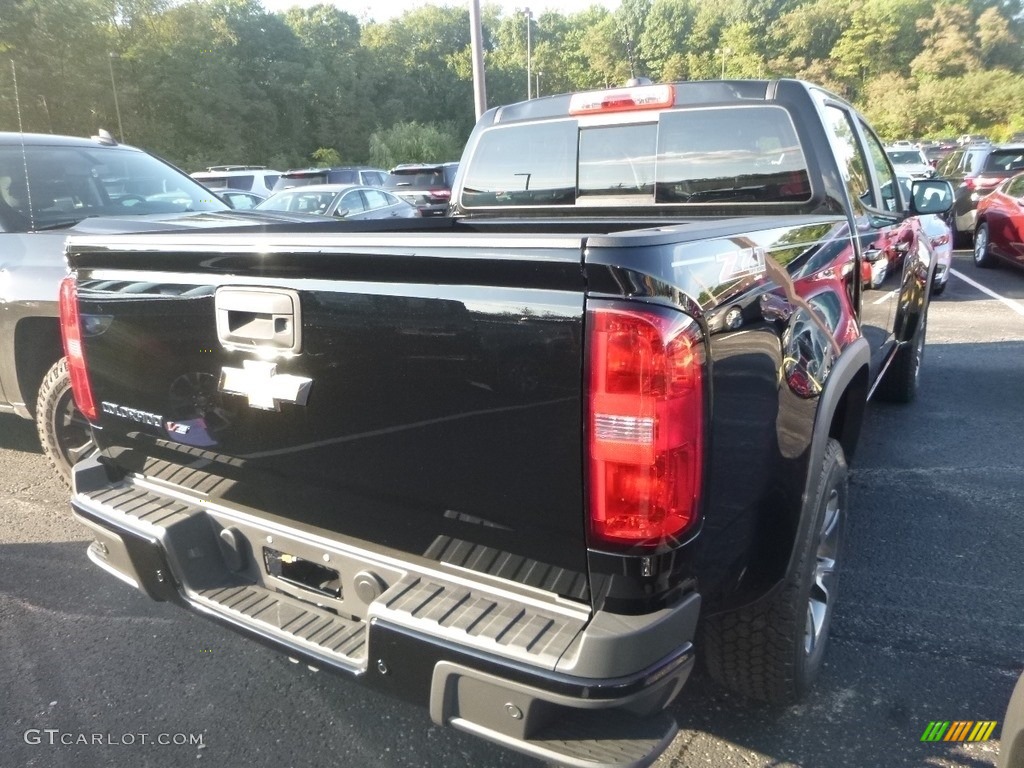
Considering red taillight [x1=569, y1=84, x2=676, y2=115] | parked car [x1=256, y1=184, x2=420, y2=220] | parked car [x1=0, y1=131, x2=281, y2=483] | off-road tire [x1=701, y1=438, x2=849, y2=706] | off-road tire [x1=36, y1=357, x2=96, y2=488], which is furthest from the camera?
parked car [x1=256, y1=184, x2=420, y2=220]

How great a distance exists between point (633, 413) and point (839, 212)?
6.65 feet

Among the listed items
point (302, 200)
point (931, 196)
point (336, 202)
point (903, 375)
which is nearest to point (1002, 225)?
point (903, 375)

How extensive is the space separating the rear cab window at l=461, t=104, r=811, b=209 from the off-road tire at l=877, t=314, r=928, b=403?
2.47 m

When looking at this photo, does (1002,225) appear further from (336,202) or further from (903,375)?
(336,202)

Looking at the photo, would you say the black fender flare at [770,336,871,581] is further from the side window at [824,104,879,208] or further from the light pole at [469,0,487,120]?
the light pole at [469,0,487,120]

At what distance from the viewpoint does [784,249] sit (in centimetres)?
231

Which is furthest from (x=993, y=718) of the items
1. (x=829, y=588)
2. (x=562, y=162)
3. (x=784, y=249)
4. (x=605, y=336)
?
(x=562, y=162)

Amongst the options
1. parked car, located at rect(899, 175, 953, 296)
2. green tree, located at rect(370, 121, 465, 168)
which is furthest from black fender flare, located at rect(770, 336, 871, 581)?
green tree, located at rect(370, 121, 465, 168)

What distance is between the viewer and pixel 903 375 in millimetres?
5434

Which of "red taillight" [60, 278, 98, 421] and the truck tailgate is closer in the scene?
the truck tailgate

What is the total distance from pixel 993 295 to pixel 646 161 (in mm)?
8382

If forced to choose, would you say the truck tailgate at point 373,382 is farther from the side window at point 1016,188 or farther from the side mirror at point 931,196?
the side window at point 1016,188

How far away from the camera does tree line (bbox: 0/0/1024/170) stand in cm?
2928

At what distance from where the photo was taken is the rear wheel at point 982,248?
11672mm
